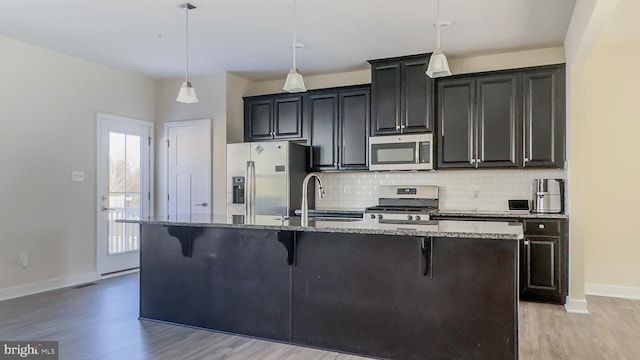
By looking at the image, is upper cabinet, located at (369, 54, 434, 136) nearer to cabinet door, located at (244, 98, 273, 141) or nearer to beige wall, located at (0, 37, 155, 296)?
cabinet door, located at (244, 98, 273, 141)

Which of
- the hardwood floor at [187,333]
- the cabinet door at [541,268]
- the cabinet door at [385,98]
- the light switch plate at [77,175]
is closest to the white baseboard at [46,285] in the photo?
the hardwood floor at [187,333]

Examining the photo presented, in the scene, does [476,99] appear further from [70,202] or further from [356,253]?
[70,202]

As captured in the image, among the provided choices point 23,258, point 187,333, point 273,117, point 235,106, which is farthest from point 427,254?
point 23,258

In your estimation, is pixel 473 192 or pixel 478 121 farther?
pixel 473 192

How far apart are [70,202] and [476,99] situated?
190 inches

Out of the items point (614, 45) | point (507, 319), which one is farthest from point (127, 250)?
point (614, 45)

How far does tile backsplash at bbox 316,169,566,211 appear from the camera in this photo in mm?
4898

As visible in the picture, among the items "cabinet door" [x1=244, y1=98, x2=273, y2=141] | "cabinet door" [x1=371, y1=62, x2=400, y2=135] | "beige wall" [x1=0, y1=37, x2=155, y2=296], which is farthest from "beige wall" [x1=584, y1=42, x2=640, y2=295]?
"beige wall" [x1=0, y1=37, x2=155, y2=296]

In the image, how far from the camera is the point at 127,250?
586cm

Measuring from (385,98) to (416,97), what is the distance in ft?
1.22

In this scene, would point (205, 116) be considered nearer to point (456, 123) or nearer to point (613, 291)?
point (456, 123)

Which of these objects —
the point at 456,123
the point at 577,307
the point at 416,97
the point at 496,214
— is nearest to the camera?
the point at 577,307

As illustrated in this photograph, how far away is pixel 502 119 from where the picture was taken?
15.3ft

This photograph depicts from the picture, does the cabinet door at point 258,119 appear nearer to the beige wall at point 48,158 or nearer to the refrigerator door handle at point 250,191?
the refrigerator door handle at point 250,191
